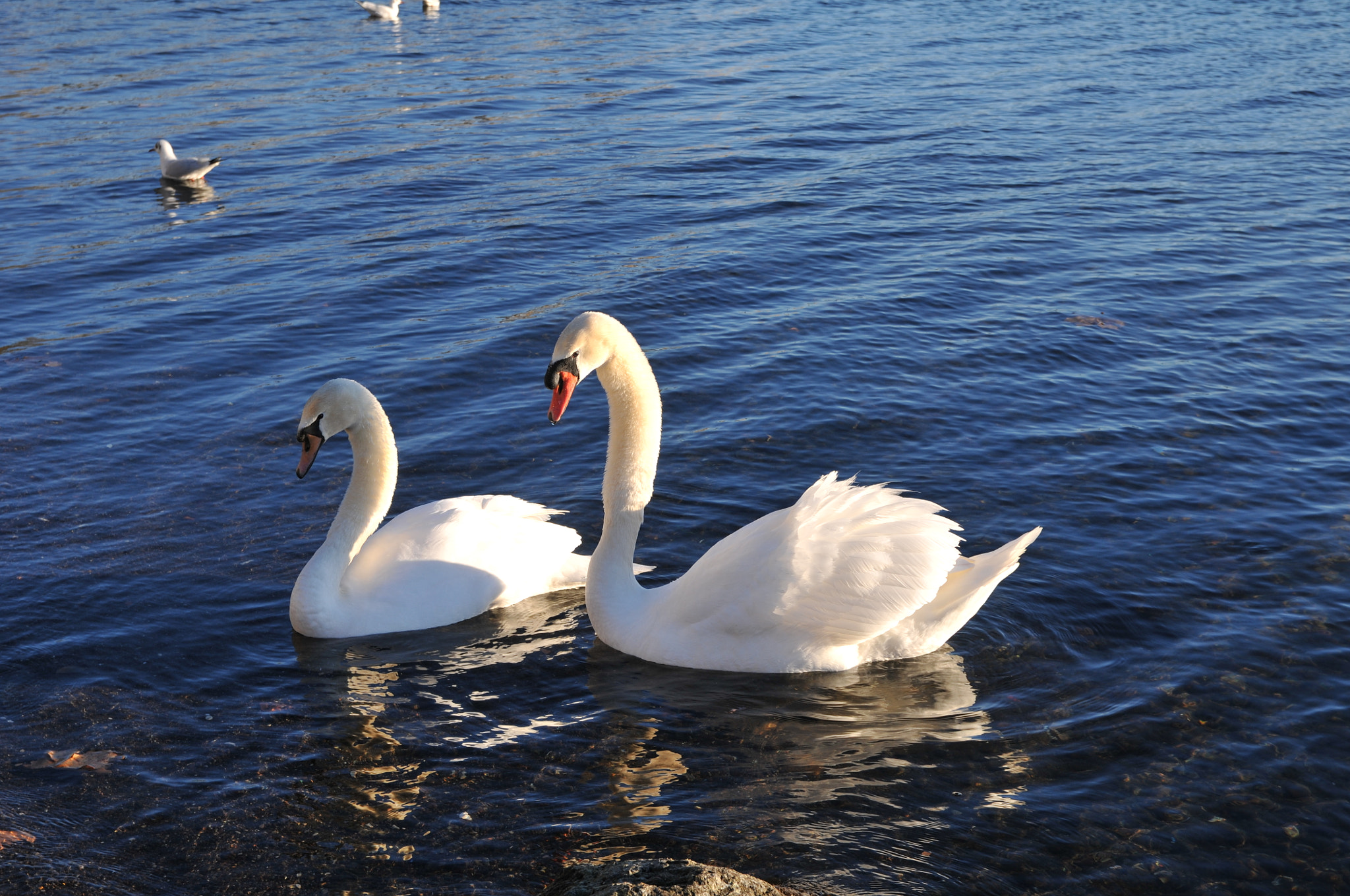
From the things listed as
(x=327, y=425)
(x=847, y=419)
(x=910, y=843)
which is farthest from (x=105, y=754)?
(x=847, y=419)

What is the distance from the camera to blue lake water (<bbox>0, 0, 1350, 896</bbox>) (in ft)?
18.0

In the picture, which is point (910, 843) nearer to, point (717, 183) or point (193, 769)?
point (193, 769)

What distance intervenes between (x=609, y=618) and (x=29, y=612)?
11.3 feet

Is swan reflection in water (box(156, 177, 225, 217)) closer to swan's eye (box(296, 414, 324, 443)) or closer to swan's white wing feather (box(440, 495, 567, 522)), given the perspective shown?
swan's eye (box(296, 414, 324, 443))

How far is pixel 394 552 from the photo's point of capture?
7383 mm

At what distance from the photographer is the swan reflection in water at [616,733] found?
5566mm

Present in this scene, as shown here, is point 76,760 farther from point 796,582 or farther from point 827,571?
point 827,571

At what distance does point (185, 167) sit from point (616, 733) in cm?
1410

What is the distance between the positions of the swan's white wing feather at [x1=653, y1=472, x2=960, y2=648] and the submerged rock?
2.08 meters

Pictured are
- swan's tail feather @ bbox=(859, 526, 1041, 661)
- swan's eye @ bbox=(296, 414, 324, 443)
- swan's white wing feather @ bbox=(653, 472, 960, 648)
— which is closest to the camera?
swan's white wing feather @ bbox=(653, 472, 960, 648)

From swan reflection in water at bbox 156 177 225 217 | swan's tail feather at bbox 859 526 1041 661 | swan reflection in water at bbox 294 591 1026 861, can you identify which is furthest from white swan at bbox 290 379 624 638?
swan reflection in water at bbox 156 177 225 217

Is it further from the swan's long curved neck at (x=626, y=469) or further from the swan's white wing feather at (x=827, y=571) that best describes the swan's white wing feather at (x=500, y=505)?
the swan's white wing feather at (x=827, y=571)

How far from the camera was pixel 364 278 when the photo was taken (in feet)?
45.0

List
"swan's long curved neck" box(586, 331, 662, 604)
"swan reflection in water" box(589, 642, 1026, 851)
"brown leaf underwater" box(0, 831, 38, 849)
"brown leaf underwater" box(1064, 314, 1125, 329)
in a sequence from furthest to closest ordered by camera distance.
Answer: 1. "brown leaf underwater" box(1064, 314, 1125, 329)
2. "swan's long curved neck" box(586, 331, 662, 604)
3. "swan reflection in water" box(589, 642, 1026, 851)
4. "brown leaf underwater" box(0, 831, 38, 849)
